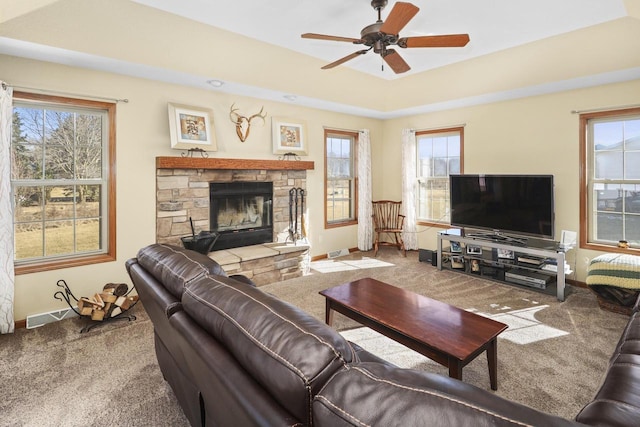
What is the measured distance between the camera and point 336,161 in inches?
231

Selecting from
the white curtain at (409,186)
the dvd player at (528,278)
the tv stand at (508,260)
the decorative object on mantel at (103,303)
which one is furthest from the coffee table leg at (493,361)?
the white curtain at (409,186)

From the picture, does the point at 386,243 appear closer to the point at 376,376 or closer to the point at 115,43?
the point at 115,43

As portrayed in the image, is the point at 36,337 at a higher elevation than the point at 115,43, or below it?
below

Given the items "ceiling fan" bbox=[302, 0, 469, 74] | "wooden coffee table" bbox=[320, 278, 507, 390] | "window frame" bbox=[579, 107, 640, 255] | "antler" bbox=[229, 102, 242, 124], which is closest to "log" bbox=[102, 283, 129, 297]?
"wooden coffee table" bbox=[320, 278, 507, 390]

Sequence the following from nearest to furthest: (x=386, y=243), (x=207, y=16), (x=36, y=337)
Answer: (x=36, y=337) → (x=207, y=16) → (x=386, y=243)

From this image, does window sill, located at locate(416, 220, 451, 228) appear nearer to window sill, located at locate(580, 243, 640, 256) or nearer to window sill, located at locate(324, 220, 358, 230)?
window sill, located at locate(324, 220, 358, 230)

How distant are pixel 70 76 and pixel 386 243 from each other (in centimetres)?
520

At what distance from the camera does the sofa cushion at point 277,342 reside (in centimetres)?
79

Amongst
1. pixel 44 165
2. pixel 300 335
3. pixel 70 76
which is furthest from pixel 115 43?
pixel 300 335

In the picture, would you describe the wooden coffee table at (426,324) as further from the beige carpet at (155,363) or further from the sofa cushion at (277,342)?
the sofa cushion at (277,342)

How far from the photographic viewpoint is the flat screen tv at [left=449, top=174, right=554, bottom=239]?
3990 mm

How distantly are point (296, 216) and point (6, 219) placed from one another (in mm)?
3261

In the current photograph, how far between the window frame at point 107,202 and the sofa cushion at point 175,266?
2054 mm

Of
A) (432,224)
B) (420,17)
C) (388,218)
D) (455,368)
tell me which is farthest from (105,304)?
(432,224)
